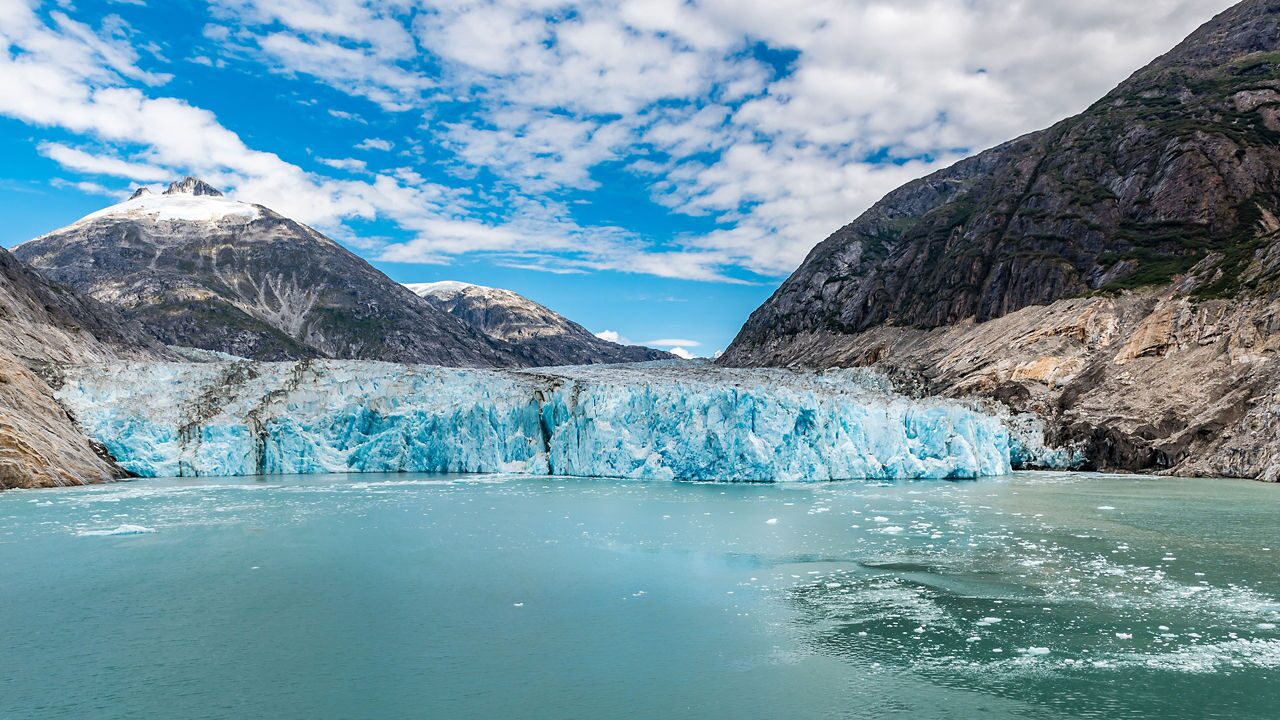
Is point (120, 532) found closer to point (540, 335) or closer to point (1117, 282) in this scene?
point (1117, 282)

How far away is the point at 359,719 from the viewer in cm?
770

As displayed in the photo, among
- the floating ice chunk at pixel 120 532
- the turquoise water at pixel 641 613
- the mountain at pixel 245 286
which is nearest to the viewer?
the turquoise water at pixel 641 613

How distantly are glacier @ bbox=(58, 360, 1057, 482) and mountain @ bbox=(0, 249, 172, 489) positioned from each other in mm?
1433

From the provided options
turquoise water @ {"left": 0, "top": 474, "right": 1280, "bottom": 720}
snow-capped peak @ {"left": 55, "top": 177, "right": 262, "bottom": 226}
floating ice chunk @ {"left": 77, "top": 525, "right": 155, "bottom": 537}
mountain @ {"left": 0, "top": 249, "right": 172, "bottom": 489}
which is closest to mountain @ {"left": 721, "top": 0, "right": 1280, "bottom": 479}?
turquoise water @ {"left": 0, "top": 474, "right": 1280, "bottom": 720}

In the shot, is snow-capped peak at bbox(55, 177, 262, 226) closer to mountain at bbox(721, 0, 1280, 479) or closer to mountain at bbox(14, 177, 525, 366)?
mountain at bbox(14, 177, 525, 366)

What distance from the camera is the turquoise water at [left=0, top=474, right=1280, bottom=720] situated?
26.8 ft

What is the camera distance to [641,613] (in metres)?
11.3

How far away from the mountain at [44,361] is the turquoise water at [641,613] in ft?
13.4

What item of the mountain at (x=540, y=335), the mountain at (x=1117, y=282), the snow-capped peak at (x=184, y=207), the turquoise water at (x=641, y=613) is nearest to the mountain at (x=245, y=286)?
the snow-capped peak at (x=184, y=207)

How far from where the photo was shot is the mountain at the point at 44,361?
2411cm

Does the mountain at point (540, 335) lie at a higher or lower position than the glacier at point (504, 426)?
higher

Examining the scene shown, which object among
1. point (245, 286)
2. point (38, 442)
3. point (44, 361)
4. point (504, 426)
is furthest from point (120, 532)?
point (245, 286)

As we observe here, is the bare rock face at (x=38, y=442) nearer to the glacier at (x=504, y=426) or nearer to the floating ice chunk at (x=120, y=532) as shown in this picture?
the glacier at (x=504, y=426)

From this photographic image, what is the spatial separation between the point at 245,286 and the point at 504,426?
365 ft
